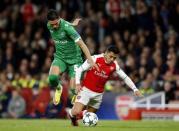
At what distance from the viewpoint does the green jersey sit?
1614cm

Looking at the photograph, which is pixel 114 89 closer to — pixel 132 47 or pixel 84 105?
pixel 132 47

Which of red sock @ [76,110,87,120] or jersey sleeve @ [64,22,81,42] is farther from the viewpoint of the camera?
jersey sleeve @ [64,22,81,42]

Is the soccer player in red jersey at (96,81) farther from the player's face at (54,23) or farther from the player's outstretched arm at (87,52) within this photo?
the player's face at (54,23)

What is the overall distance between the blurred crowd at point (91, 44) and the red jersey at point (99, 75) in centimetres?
624

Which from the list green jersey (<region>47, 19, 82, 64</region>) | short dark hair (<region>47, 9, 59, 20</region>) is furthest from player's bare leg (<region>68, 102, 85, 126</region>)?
short dark hair (<region>47, 9, 59, 20</region>)

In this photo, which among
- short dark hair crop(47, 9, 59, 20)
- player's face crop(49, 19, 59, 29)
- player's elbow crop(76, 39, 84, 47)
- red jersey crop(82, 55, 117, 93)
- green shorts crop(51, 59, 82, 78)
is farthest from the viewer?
green shorts crop(51, 59, 82, 78)

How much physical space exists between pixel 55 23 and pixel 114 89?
23.3 ft

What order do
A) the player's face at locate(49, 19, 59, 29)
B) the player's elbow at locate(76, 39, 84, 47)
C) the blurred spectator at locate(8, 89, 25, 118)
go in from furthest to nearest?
1. the blurred spectator at locate(8, 89, 25, 118)
2. the player's face at locate(49, 19, 59, 29)
3. the player's elbow at locate(76, 39, 84, 47)

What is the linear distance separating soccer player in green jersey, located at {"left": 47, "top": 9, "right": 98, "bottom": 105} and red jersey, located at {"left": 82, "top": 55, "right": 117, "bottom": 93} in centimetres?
57

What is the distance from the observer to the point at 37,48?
25.6 m

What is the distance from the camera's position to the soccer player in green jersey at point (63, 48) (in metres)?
16.0

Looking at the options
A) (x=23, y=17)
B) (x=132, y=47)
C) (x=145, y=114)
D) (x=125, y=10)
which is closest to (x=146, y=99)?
(x=145, y=114)

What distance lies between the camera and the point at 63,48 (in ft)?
54.5

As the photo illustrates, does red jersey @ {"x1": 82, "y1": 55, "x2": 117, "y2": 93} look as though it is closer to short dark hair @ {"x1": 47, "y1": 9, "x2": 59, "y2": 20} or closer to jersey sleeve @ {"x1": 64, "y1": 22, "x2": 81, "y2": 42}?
jersey sleeve @ {"x1": 64, "y1": 22, "x2": 81, "y2": 42}
